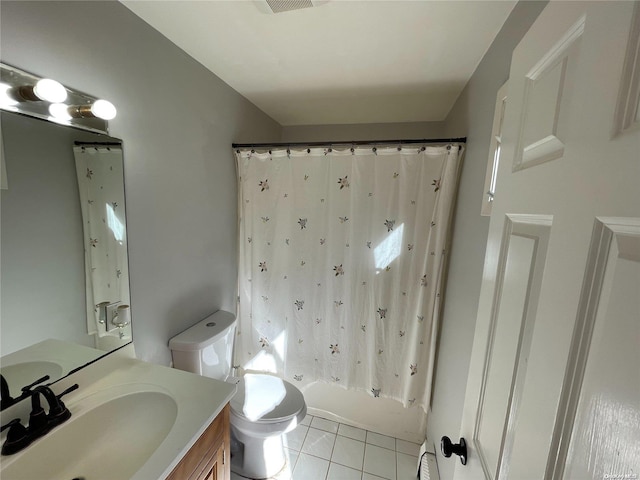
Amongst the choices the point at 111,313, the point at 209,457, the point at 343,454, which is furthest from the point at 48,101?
the point at 343,454

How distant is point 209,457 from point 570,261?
123 cm

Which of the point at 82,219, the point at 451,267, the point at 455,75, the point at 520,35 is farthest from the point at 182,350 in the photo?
the point at 455,75

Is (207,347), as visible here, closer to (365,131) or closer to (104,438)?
(104,438)

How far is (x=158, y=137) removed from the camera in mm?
1239

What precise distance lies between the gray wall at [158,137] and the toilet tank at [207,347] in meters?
0.06

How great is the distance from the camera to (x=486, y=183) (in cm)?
108

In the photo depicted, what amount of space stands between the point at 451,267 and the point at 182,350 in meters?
1.58

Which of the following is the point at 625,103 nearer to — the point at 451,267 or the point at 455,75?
the point at 451,267

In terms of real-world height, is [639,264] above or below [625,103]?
below

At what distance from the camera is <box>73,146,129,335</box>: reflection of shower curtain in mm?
978

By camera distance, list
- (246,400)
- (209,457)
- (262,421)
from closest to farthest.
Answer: (209,457) < (262,421) < (246,400)

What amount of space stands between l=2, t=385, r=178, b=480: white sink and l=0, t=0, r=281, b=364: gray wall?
0.34 meters

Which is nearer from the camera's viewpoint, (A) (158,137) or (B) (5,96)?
(B) (5,96)

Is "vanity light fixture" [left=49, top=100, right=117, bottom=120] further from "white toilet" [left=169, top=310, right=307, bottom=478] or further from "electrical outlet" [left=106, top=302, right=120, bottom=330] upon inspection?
"white toilet" [left=169, top=310, right=307, bottom=478]
